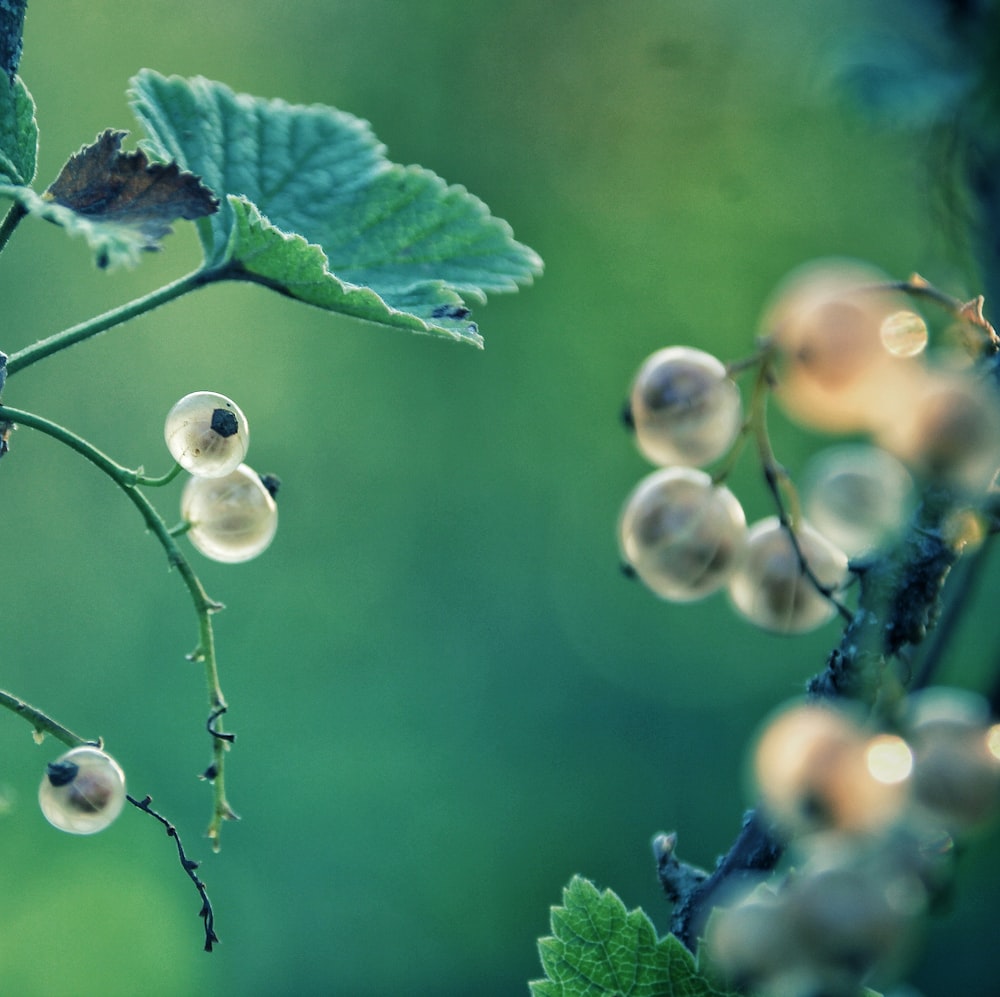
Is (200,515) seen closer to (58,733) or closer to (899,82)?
(58,733)

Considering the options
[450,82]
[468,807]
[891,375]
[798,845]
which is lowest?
[468,807]

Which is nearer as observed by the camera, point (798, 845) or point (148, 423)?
point (798, 845)

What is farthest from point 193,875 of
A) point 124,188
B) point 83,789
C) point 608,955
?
point 124,188

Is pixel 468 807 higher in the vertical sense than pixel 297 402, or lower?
lower

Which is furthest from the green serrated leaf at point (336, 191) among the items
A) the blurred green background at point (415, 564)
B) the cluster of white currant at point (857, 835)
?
the blurred green background at point (415, 564)

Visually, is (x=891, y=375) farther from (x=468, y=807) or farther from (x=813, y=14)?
(x=468, y=807)

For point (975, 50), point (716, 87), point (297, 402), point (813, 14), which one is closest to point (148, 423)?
point (297, 402)
